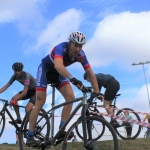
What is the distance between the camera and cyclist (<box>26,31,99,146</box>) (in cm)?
599

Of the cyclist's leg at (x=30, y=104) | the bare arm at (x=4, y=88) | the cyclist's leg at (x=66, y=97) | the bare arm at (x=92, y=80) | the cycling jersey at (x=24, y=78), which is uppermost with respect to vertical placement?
the cycling jersey at (x=24, y=78)

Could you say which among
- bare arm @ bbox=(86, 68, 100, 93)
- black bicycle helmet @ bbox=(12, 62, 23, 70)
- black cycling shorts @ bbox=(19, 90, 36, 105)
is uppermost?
black bicycle helmet @ bbox=(12, 62, 23, 70)

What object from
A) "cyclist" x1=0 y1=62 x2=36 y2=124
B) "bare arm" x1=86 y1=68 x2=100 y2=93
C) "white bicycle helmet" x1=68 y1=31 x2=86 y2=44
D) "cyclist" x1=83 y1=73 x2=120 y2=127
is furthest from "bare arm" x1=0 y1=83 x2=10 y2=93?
"white bicycle helmet" x1=68 y1=31 x2=86 y2=44

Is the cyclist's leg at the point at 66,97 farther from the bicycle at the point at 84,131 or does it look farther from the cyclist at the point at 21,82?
the cyclist at the point at 21,82

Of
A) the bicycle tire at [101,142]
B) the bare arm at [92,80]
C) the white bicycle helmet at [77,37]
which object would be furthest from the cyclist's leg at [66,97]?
the white bicycle helmet at [77,37]

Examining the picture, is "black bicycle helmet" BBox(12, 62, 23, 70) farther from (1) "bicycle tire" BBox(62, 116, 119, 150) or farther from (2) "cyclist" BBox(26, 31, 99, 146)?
(1) "bicycle tire" BBox(62, 116, 119, 150)

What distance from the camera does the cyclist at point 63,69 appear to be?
5.99m

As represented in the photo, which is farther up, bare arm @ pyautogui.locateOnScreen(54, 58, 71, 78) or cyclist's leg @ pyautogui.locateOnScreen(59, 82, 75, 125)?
bare arm @ pyautogui.locateOnScreen(54, 58, 71, 78)

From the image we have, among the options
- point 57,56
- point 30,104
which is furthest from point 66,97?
point 30,104

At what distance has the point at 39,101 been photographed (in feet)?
22.3

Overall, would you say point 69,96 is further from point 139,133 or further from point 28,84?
point 139,133

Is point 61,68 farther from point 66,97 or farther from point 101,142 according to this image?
point 101,142

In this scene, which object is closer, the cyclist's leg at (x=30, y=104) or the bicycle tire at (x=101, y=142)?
the bicycle tire at (x=101, y=142)

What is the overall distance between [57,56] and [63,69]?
396mm
